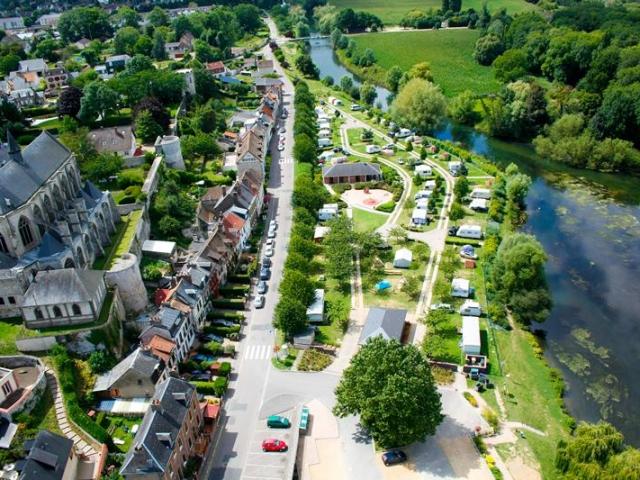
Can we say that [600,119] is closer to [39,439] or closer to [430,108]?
[430,108]

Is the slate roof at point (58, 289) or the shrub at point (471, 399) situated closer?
the shrub at point (471, 399)

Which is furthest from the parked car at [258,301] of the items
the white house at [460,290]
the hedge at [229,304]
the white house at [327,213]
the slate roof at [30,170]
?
the slate roof at [30,170]

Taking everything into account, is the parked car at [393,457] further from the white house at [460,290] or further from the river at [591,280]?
A: the white house at [460,290]

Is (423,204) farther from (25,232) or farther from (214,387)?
(25,232)

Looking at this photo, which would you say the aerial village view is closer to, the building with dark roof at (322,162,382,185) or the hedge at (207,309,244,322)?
the building with dark roof at (322,162,382,185)

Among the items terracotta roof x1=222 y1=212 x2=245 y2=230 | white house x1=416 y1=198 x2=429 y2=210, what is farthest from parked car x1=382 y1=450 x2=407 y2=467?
white house x1=416 y1=198 x2=429 y2=210

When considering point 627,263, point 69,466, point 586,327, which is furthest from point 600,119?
point 69,466
